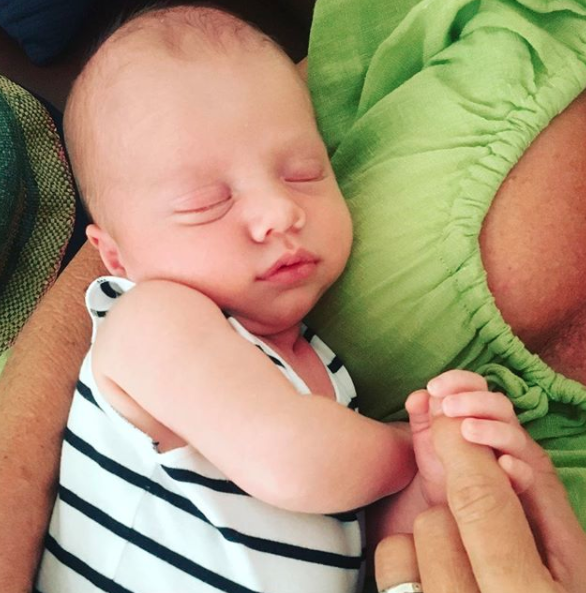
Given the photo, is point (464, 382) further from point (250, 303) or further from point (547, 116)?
point (547, 116)

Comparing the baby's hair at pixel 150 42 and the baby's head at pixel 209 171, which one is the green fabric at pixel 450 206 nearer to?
the baby's head at pixel 209 171

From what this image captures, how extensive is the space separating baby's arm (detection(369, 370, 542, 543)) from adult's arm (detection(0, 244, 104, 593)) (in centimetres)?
36

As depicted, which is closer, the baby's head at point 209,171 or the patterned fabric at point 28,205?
the baby's head at point 209,171

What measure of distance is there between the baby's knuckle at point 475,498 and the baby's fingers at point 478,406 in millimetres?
78

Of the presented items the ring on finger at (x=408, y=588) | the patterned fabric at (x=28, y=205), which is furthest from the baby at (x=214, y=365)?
the patterned fabric at (x=28, y=205)

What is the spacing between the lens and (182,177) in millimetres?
727

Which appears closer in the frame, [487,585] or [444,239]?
[487,585]

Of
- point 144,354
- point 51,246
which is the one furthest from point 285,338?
point 51,246

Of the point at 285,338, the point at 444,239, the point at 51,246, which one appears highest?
the point at 444,239

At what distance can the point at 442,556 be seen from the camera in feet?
1.68

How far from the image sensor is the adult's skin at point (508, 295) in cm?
73

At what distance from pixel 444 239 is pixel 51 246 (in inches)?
25.1

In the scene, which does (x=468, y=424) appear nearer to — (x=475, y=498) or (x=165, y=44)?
(x=475, y=498)

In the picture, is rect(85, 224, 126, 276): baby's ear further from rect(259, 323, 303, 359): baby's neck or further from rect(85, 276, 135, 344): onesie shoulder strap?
rect(259, 323, 303, 359): baby's neck
